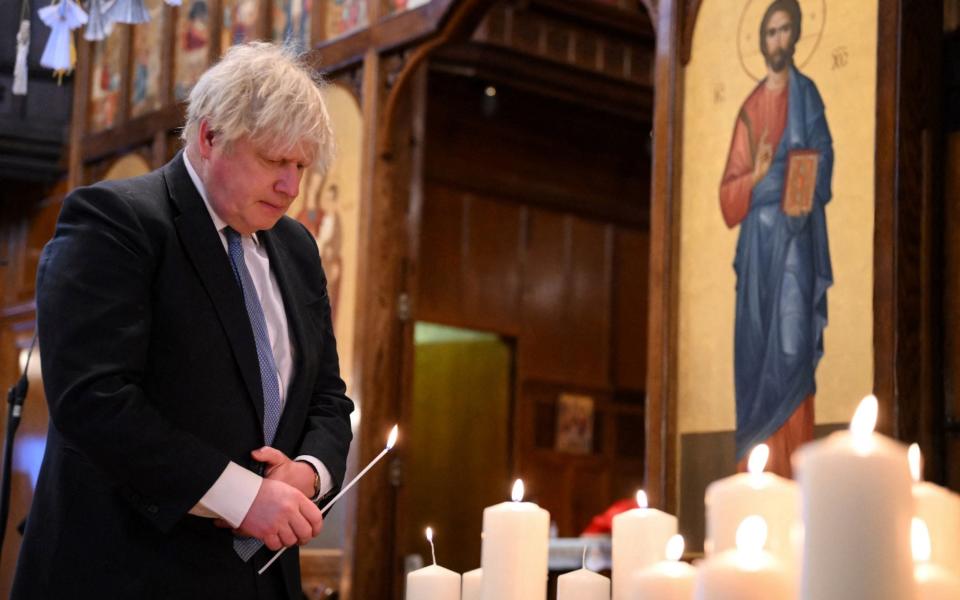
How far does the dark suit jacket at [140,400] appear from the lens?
7.84 feet

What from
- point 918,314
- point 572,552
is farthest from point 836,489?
point 572,552

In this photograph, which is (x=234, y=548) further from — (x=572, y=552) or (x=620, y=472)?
(x=620, y=472)

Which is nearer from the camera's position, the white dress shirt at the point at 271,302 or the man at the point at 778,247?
the white dress shirt at the point at 271,302

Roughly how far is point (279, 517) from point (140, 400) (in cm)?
34

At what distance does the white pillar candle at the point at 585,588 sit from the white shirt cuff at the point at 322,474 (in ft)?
2.64

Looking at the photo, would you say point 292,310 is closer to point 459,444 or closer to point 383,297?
point 383,297

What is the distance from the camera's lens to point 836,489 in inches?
44.9

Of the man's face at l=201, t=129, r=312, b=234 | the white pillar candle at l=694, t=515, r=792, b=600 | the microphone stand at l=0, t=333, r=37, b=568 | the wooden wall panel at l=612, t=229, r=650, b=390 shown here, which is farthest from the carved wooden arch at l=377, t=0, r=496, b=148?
the white pillar candle at l=694, t=515, r=792, b=600

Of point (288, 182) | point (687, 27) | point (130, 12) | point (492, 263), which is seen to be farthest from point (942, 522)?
point (492, 263)

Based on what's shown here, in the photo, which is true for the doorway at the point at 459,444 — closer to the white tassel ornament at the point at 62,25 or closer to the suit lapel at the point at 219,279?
the white tassel ornament at the point at 62,25

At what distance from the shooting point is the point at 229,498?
242 centimetres

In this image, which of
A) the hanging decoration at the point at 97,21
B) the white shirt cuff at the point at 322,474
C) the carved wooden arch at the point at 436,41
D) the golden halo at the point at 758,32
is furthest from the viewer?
the hanging decoration at the point at 97,21

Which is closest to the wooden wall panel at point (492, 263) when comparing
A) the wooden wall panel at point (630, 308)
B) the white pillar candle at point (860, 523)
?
the wooden wall panel at point (630, 308)

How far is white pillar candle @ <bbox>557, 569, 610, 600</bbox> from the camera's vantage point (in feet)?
6.48
